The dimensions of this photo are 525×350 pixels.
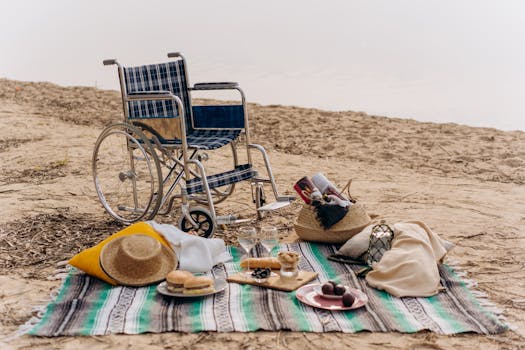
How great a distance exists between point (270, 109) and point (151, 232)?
18.6ft

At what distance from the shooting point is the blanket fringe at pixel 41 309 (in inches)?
111

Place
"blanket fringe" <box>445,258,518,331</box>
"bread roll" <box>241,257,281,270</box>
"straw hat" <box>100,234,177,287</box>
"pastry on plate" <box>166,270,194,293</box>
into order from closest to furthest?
"blanket fringe" <box>445,258,518,331</box> < "pastry on plate" <box>166,270,194,293</box> < "straw hat" <box>100,234,177,287</box> < "bread roll" <box>241,257,281,270</box>

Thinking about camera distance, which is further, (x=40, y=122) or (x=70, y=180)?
(x=40, y=122)

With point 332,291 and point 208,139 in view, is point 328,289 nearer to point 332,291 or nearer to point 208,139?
point 332,291

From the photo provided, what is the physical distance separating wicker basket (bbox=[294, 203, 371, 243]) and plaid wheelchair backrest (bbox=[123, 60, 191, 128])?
1.25 m

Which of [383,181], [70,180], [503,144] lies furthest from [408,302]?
[503,144]

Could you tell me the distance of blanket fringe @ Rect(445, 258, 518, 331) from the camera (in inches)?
117

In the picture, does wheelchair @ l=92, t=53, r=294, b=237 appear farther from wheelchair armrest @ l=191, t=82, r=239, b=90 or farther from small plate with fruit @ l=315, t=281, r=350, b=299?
small plate with fruit @ l=315, t=281, r=350, b=299

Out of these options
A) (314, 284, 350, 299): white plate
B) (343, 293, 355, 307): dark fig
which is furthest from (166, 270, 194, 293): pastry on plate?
(343, 293, 355, 307): dark fig

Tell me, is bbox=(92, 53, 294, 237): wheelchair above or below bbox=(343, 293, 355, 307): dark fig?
above

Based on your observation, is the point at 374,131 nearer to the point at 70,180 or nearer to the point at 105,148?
the point at 105,148

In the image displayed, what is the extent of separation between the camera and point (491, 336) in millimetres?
2797

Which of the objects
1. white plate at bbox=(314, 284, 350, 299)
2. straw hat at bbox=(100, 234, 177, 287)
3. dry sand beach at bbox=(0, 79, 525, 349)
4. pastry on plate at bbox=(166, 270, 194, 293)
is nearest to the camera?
dry sand beach at bbox=(0, 79, 525, 349)

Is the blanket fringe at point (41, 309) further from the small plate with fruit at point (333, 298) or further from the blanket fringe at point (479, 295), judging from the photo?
the blanket fringe at point (479, 295)
